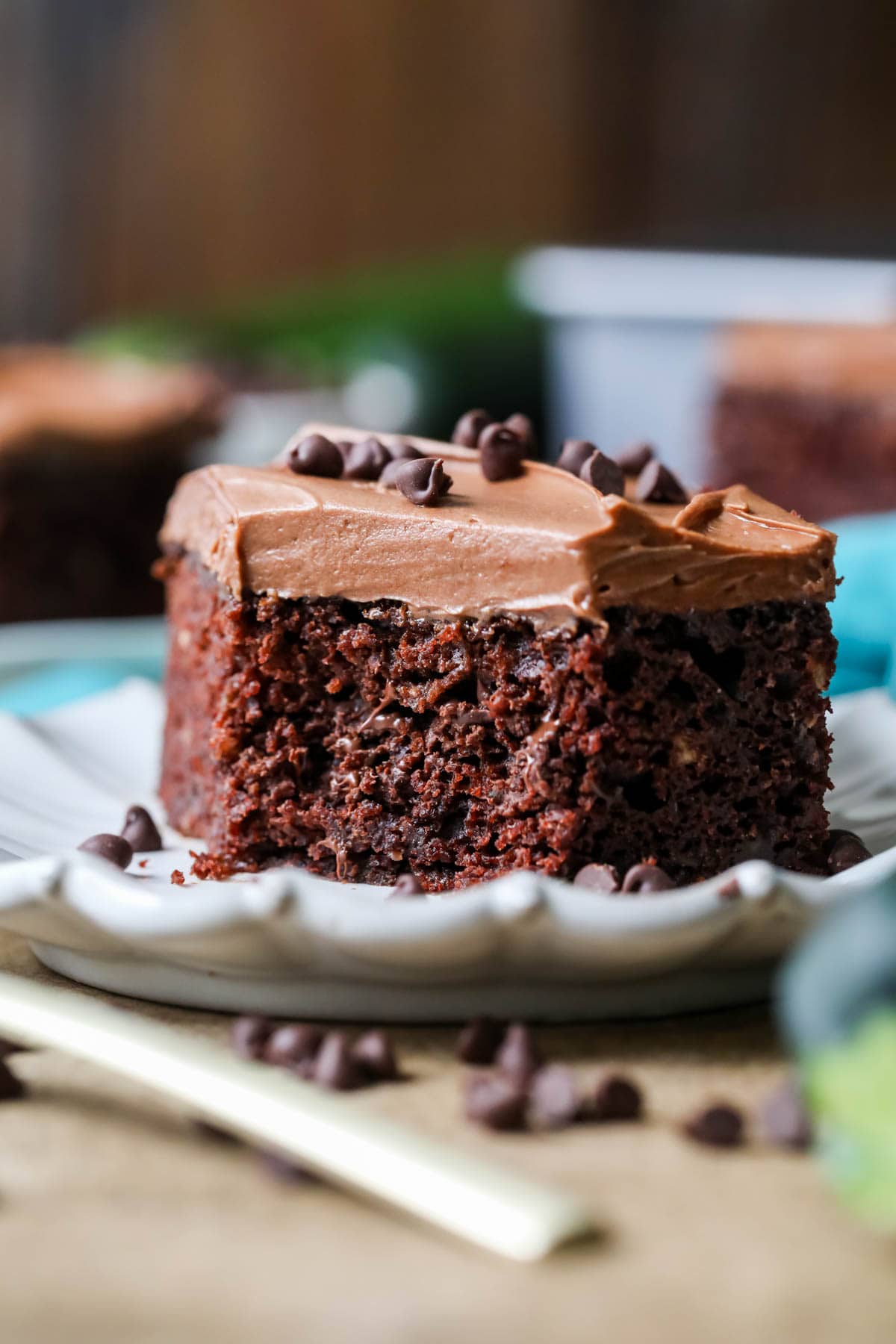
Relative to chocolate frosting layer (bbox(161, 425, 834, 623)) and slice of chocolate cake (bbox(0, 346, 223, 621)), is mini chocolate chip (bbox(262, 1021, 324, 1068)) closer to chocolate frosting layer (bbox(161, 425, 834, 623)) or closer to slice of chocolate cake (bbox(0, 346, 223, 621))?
chocolate frosting layer (bbox(161, 425, 834, 623))

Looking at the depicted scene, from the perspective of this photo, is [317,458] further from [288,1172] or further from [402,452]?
[288,1172]

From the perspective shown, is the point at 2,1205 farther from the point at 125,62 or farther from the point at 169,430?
the point at 125,62

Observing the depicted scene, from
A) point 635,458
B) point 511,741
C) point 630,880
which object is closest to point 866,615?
point 635,458

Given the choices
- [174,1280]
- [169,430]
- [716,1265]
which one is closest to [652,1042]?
[716,1265]

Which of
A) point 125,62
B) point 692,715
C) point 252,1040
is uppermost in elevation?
point 125,62

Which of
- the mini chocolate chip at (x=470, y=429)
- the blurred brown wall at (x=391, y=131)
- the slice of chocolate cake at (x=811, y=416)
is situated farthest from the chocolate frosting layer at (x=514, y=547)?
the blurred brown wall at (x=391, y=131)
